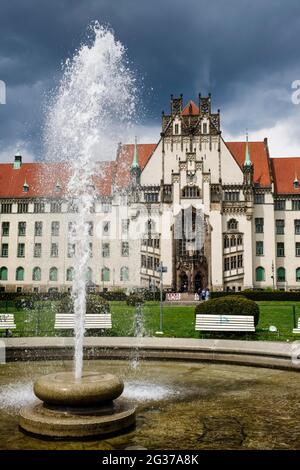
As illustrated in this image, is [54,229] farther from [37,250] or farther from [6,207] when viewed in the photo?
[6,207]

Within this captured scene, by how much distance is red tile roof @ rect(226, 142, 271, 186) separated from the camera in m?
61.9

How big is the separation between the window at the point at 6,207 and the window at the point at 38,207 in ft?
12.1

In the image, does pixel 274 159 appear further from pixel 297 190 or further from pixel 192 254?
pixel 192 254

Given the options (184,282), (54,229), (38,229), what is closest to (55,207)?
(54,229)

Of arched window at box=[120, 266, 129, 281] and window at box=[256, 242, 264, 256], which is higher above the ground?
window at box=[256, 242, 264, 256]

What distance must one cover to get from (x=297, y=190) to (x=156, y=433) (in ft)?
199

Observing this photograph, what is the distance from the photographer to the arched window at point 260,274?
59.2 meters

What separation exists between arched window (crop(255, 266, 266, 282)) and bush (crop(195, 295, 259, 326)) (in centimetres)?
4331

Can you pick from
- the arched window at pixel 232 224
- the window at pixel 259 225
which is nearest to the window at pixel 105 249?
the arched window at pixel 232 224

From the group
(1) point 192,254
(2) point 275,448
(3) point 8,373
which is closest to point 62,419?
(2) point 275,448

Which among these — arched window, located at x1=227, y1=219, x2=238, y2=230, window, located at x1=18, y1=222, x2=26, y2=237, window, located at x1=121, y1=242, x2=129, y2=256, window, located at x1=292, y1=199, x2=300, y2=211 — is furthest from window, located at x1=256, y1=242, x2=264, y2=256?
window, located at x1=18, y1=222, x2=26, y2=237

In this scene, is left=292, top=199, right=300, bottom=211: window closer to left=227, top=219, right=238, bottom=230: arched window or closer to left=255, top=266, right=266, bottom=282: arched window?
left=227, top=219, right=238, bottom=230: arched window

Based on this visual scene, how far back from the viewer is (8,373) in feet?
35.2
